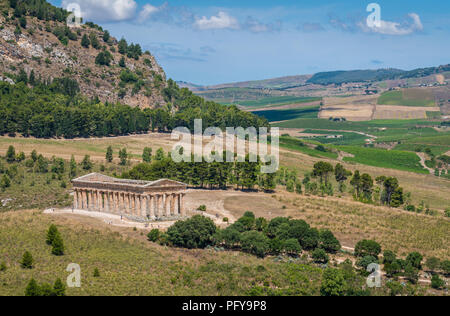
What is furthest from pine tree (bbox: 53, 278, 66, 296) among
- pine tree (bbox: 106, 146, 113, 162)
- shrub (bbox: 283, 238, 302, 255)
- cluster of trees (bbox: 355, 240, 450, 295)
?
pine tree (bbox: 106, 146, 113, 162)

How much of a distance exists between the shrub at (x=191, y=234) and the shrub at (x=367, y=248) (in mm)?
21558

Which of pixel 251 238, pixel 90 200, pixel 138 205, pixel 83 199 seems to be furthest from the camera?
pixel 83 199

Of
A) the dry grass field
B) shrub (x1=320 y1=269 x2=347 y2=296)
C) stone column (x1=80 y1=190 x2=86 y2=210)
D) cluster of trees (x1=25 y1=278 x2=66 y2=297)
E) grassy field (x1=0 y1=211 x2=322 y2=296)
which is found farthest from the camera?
stone column (x1=80 y1=190 x2=86 y2=210)

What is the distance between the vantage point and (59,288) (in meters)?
58.5

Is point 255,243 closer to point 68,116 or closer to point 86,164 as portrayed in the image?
point 86,164

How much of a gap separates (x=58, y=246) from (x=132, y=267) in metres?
10.0

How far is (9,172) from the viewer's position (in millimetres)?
118938

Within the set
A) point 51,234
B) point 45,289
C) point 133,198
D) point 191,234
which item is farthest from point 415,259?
point 45,289

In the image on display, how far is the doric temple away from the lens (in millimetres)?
93250

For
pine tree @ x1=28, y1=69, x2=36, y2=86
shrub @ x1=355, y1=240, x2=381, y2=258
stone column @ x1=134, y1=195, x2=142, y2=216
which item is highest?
pine tree @ x1=28, y1=69, x2=36, y2=86

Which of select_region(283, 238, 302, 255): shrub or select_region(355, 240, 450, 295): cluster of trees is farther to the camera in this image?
select_region(283, 238, 302, 255): shrub

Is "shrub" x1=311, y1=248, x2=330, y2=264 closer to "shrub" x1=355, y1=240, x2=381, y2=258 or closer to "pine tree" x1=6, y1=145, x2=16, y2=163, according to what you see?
"shrub" x1=355, y1=240, x2=381, y2=258

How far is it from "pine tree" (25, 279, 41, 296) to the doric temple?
35249 millimetres
